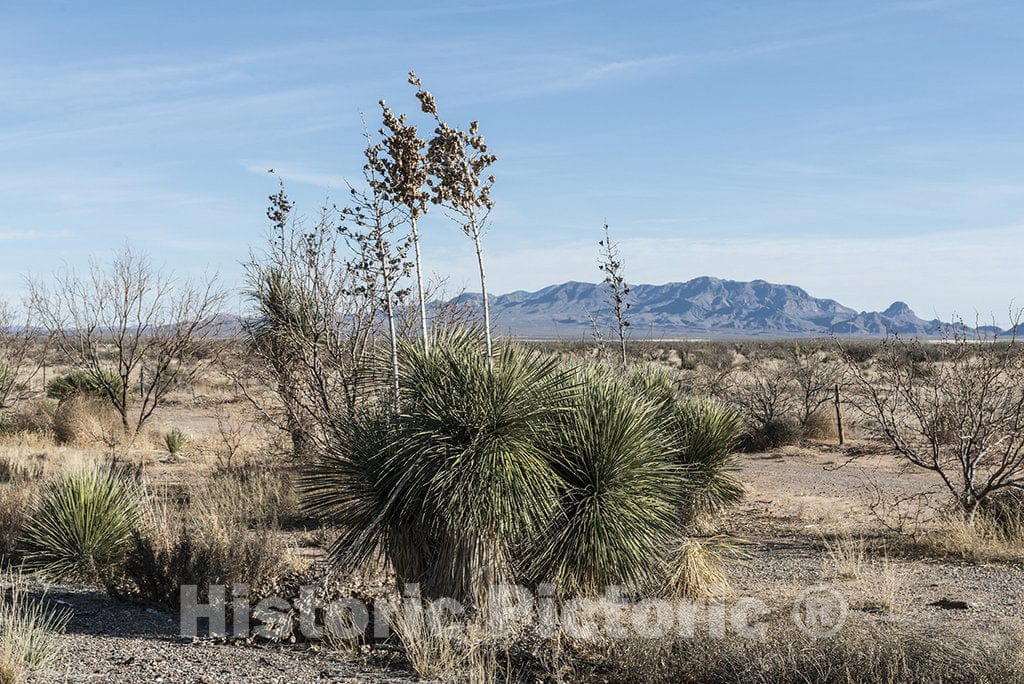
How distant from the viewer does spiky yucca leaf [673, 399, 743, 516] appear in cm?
1122

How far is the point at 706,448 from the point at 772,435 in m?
10.5

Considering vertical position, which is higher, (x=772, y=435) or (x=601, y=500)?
(x=601, y=500)

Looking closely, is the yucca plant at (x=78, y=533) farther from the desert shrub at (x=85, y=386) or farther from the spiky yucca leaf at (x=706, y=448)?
the desert shrub at (x=85, y=386)

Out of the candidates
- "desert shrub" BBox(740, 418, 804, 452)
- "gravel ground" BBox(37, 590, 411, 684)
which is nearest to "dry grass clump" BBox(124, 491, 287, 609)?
"gravel ground" BBox(37, 590, 411, 684)

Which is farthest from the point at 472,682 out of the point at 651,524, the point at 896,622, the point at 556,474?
the point at 896,622

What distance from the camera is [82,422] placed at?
2098cm

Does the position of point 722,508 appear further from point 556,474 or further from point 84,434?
point 84,434

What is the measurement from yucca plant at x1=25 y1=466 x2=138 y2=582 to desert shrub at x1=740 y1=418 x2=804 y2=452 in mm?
14686


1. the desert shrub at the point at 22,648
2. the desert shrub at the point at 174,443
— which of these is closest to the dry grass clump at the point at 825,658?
the desert shrub at the point at 22,648

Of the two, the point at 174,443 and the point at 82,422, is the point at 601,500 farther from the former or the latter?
the point at 82,422

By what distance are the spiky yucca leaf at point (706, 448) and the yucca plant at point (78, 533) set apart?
617 cm

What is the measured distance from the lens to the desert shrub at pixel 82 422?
2088cm

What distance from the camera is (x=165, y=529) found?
859cm

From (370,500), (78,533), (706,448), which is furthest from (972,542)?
(78,533)
